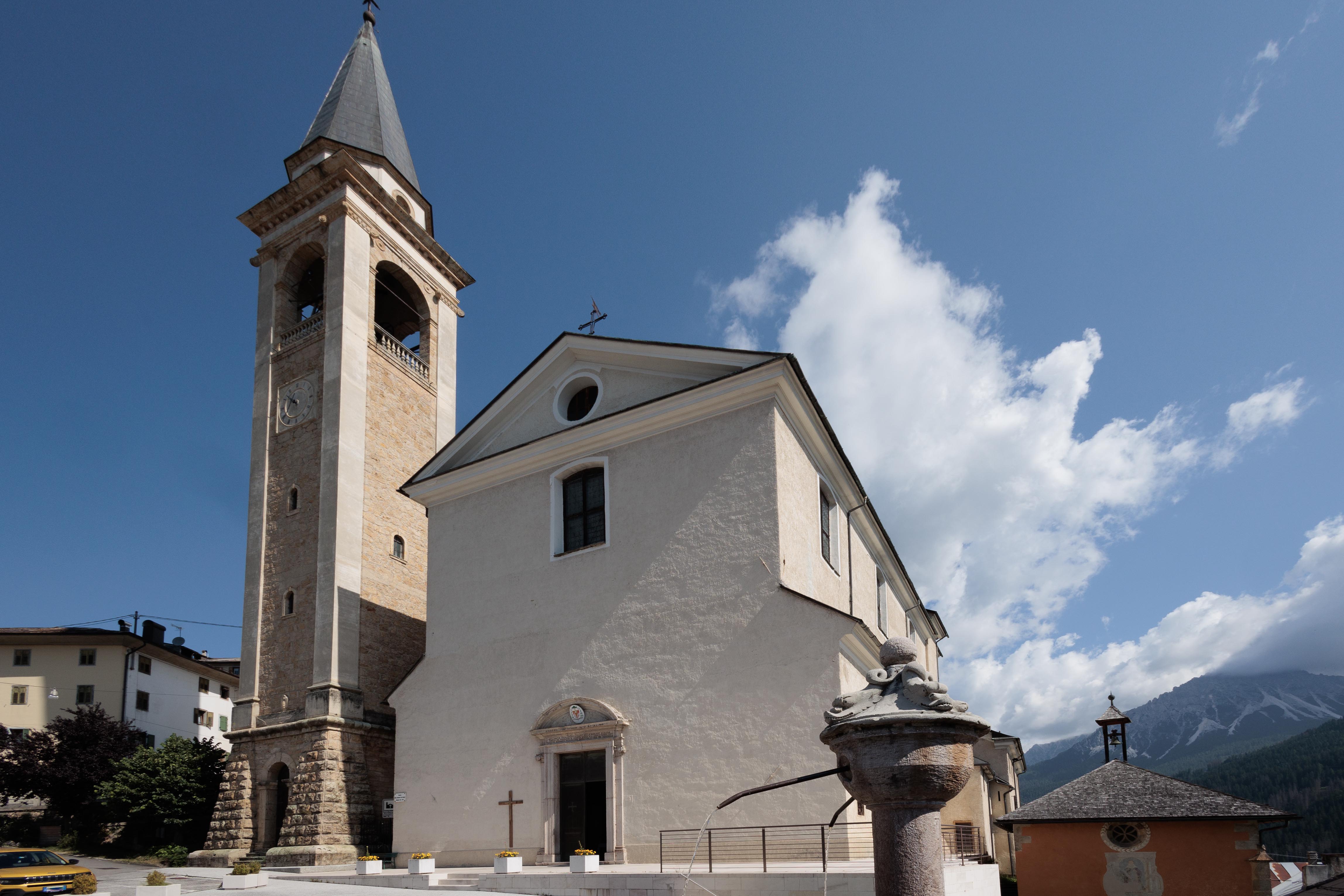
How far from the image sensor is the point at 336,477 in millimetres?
23328

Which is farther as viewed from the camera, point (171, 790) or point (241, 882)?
point (171, 790)

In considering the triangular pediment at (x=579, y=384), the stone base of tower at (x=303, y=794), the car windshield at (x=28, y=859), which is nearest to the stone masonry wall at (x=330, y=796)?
the stone base of tower at (x=303, y=794)

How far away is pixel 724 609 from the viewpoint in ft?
52.4

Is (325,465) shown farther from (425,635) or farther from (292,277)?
(292,277)

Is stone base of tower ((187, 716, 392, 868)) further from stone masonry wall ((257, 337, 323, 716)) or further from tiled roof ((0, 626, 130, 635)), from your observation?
tiled roof ((0, 626, 130, 635))

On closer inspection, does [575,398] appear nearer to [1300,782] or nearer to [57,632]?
[57,632]

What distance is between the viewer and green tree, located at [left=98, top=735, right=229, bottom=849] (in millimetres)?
23750

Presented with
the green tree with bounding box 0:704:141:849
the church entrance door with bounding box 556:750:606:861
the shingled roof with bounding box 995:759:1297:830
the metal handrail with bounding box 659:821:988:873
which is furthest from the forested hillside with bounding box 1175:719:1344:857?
the green tree with bounding box 0:704:141:849

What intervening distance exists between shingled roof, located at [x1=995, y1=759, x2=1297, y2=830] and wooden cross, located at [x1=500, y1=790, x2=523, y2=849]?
1109 cm

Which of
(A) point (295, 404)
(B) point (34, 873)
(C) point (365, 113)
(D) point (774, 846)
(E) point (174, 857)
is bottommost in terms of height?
(E) point (174, 857)

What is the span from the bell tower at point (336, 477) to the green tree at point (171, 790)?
202 centimetres

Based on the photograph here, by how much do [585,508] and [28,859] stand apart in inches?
439

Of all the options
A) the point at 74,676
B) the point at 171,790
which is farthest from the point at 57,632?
the point at 171,790

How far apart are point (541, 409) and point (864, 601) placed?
9.03 m
